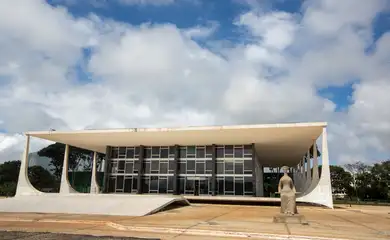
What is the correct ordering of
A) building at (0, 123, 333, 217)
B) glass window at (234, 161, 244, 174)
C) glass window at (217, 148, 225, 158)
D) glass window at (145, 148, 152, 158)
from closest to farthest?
building at (0, 123, 333, 217) → glass window at (234, 161, 244, 174) → glass window at (217, 148, 225, 158) → glass window at (145, 148, 152, 158)

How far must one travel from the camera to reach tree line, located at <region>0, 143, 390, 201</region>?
5131 centimetres

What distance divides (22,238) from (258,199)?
928 inches

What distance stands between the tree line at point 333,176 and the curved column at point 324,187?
1117 inches

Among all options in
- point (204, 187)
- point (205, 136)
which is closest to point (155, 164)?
point (204, 187)

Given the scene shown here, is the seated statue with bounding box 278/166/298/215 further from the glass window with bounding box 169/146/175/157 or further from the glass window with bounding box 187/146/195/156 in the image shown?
the glass window with bounding box 169/146/175/157

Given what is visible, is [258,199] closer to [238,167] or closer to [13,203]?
[238,167]

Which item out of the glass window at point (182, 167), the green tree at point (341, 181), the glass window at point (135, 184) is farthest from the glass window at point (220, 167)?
the green tree at point (341, 181)

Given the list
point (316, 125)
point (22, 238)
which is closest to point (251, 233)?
point (22, 238)

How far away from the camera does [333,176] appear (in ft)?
204

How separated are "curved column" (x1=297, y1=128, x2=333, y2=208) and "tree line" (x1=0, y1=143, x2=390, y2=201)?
1117 inches

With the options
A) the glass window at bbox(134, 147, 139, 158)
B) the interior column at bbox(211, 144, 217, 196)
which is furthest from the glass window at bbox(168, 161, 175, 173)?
the interior column at bbox(211, 144, 217, 196)

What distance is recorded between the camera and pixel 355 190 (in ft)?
181

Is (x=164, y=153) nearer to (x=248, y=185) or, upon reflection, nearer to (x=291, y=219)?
(x=248, y=185)

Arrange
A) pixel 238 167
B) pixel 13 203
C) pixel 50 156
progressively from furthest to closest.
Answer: pixel 50 156
pixel 238 167
pixel 13 203
